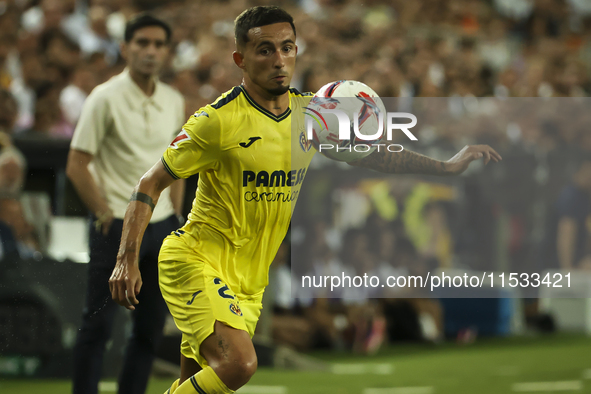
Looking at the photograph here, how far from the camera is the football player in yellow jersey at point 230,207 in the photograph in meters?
3.24

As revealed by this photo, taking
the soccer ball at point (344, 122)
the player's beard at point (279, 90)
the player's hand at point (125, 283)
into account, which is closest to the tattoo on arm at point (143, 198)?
the player's hand at point (125, 283)

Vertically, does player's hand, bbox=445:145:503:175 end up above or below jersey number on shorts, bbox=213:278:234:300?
above

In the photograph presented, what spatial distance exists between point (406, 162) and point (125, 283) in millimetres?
1545

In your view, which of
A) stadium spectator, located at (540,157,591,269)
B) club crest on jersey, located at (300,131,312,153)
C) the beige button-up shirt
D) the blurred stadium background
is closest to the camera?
club crest on jersey, located at (300,131,312,153)

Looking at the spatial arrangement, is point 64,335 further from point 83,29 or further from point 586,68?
point 586,68

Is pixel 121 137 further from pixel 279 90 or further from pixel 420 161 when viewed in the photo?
pixel 420 161

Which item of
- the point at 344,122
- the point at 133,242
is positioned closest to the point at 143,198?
the point at 133,242

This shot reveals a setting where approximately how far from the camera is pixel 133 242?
323 cm

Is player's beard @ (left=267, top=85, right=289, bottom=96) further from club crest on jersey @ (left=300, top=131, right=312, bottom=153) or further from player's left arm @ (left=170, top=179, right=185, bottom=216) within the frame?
player's left arm @ (left=170, top=179, right=185, bottom=216)

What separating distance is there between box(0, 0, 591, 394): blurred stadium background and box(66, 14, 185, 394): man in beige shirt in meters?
0.36

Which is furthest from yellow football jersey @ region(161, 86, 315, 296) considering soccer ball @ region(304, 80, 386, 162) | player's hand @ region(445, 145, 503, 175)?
player's hand @ region(445, 145, 503, 175)

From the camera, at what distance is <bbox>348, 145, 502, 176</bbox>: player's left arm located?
3.76 metres

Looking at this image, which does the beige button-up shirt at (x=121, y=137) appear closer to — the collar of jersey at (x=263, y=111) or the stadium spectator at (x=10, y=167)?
the stadium spectator at (x=10, y=167)

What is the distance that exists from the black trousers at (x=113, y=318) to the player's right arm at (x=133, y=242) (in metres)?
1.10
